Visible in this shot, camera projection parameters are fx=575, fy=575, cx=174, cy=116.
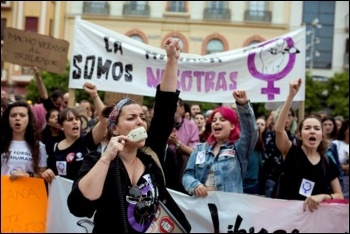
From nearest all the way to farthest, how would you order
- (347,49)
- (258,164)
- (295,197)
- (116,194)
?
(116,194), (295,197), (258,164), (347,49)

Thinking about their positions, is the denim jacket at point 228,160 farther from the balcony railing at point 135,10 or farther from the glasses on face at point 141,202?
the balcony railing at point 135,10

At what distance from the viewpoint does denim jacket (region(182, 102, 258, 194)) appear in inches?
152

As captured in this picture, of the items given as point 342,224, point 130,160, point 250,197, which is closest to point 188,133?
point 250,197

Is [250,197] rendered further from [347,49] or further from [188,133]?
[347,49]

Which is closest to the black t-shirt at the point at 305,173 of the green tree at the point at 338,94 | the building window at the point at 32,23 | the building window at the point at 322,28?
the green tree at the point at 338,94

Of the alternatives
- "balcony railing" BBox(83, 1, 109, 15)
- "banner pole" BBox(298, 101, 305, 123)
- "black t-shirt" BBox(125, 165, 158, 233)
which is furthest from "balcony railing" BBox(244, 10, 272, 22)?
"black t-shirt" BBox(125, 165, 158, 233)

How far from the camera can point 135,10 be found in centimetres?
3559

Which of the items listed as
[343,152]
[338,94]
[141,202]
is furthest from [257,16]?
[141,202]

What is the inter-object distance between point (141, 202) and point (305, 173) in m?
2.05

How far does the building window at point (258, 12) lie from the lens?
3506cm

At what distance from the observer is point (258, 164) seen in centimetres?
549

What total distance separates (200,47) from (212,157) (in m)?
31.2

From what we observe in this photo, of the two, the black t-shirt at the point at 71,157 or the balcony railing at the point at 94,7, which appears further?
the balcony railing at the point at 94,7

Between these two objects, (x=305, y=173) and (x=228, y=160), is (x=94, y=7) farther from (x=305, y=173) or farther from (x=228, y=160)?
(x=228, y=160)
